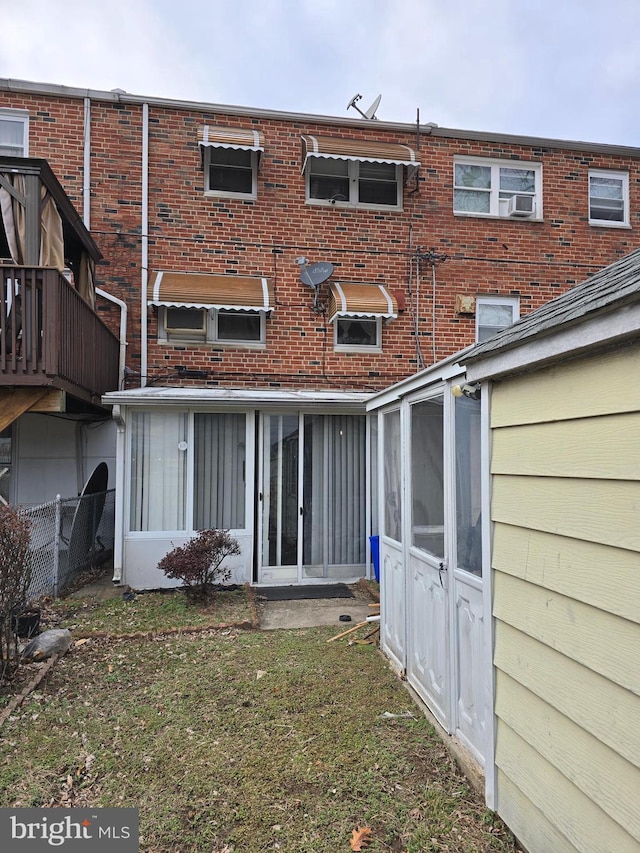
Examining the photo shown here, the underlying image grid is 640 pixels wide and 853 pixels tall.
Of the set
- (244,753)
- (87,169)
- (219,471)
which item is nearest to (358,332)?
(219,471)

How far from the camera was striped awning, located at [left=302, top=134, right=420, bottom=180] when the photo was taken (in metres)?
9.20

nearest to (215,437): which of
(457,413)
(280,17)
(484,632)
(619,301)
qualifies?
(457,413)

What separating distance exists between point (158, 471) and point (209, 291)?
306cm

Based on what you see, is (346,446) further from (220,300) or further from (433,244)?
(433,244)

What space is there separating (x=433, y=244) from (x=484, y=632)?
842cm

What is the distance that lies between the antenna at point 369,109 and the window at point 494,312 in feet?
13.2

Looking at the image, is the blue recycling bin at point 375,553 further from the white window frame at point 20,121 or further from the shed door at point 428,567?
the white window frame at point 20,121

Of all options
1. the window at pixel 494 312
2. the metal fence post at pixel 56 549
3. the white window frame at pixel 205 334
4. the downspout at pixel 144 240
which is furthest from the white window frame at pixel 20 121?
the window at pixel 494 312

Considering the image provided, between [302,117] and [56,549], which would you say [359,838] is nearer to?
[56,549]

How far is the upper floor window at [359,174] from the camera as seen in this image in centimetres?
939

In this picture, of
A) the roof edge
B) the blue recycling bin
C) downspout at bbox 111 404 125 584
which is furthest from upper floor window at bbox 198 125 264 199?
the blue recycling bin

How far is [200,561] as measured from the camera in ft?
22.7

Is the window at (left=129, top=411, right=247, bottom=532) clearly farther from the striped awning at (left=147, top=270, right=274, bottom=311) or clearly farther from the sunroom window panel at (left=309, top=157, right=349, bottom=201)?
the sunroom window panel at (left=309, top=157, right=349, bottom=201)

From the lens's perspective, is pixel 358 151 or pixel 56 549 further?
pixel 358 151
